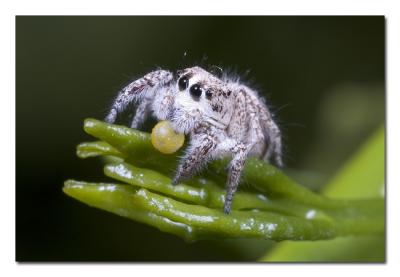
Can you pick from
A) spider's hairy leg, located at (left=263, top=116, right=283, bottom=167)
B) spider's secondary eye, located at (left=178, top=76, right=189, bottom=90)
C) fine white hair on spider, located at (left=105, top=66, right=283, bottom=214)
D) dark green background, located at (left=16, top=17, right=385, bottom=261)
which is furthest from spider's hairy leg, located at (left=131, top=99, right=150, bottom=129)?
dark green background, located at (left=16, top=17, right=385, bottom=261)

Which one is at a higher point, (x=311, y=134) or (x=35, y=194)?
(x=311, y=134)

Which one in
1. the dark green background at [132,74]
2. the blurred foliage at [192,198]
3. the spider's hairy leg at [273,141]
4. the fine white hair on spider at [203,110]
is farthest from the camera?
the dark green background at [132,74]

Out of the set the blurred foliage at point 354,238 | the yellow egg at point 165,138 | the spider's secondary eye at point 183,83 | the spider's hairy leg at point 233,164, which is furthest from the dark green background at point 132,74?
the yellow egg at point 165,138

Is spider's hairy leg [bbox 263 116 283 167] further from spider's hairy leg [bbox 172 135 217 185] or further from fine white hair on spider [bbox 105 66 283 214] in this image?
spider's hairy leg [bbox 172 135 217 185]

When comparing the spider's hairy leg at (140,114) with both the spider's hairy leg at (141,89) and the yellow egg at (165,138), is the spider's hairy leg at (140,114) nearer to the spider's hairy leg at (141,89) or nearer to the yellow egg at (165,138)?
the spider's hairy leg at (141,89)
